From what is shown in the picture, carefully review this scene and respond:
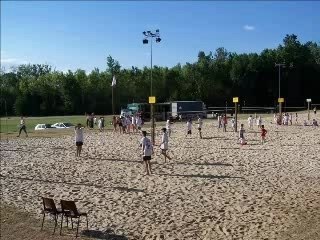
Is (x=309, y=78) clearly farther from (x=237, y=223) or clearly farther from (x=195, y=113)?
(x=237, y=223)

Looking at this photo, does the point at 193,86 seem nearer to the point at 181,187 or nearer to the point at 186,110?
the point at 186,110

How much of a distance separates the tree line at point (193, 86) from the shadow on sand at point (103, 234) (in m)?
71.1

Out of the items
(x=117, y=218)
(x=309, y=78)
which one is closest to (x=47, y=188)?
(x=117, y=218)

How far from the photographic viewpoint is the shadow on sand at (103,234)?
11.3 meters

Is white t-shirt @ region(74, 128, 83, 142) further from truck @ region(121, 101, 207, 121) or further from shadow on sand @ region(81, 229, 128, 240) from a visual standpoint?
truck @ region(121, 101, 207, 121)

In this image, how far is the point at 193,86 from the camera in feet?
281

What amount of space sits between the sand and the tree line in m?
58.7

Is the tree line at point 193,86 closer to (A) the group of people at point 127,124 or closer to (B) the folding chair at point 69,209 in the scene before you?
(A) the group of people at point 127,124

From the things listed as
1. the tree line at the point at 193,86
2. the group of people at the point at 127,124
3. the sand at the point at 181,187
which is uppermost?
the tree line at the point at 193,86

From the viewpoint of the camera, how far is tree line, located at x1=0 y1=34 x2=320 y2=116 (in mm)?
84125

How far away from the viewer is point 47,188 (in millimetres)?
16250

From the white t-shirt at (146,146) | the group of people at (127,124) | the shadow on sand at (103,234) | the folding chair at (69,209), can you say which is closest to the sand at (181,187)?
the shadow on sand at (103,234)

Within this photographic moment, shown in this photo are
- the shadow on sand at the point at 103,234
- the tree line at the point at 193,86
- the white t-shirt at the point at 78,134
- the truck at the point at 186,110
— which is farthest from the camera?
the tree line at the point at 193,86

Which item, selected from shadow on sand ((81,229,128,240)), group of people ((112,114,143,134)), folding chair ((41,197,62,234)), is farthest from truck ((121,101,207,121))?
shadow on sand ((81,229,128,240))
